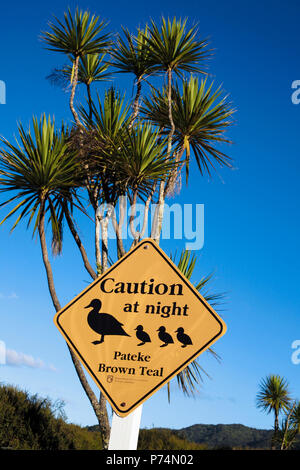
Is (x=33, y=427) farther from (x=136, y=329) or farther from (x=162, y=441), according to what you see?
(x=136, y=329)

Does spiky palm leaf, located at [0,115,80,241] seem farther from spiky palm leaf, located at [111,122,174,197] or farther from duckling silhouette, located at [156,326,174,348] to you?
duckling silhouette, located at [156,326,174,348]

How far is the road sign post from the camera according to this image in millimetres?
2490

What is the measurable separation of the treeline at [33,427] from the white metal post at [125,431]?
8529 mm

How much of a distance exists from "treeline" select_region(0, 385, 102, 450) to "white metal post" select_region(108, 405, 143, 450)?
8529 mm

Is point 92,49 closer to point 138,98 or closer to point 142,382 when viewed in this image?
point 138,98

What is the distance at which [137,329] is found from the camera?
8.41ft

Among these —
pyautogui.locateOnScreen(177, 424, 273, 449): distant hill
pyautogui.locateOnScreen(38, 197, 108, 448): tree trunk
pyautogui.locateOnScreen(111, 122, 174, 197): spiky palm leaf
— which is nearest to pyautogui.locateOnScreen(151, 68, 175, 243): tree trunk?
pyautogui.locateOnScreen(111, 122, 174, 197): spiky palm leaf

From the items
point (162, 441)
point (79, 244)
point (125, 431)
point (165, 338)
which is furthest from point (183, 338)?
point (162, 441)

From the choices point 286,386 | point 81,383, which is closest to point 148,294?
point 81,383

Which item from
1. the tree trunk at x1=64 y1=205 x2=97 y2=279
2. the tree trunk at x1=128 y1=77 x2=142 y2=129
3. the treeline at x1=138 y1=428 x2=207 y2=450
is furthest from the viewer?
the treeline at x1=138 y1=428 x2=207 y2=450

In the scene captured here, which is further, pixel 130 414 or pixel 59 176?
pixel 59 176
